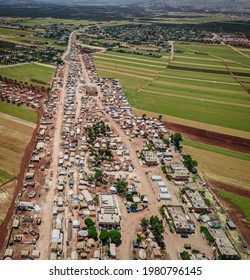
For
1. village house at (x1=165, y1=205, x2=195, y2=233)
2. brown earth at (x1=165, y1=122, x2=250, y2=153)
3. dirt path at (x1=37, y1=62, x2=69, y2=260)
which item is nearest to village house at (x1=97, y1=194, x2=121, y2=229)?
dirt path at (x1=37, y1=62, x2=69, y2=260)

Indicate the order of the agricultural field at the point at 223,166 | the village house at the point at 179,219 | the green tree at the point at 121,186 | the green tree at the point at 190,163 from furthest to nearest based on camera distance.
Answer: the green tree at the point at 190,163 < the agricultural field at the point at 223,166 < the green tree at the point at 121,186 < the village house at the point at 179,219

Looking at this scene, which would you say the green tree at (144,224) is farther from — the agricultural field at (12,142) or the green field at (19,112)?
the green field at (19,112)

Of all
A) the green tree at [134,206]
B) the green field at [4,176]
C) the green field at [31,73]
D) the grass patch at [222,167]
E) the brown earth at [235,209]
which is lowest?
the brown earth at [235,209]

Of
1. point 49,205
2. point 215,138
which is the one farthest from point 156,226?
point 215,138

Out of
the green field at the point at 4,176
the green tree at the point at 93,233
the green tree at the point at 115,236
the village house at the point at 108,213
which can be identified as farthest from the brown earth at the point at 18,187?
the green tree at the point at 115,236

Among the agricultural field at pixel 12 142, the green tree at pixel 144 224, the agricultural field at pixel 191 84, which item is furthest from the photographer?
the agricultural field at pixel 191 84

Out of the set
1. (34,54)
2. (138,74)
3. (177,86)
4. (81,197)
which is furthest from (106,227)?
(34,54)
